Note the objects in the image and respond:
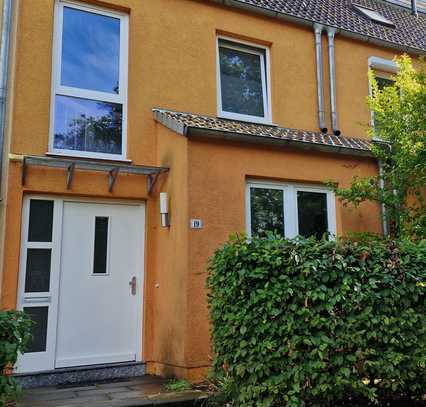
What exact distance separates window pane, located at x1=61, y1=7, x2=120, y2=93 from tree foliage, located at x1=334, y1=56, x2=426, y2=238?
12.8 ft

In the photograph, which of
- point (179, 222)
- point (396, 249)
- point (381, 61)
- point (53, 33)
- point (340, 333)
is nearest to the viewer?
point (340, 333)

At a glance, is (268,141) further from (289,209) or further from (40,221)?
(40,221)

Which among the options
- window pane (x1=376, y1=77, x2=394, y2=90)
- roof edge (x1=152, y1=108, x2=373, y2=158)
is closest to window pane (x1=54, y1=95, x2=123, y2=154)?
roof edge (x1=152, y1=108, x2=373, y2=158)

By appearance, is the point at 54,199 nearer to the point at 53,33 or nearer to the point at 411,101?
the point at 53,33

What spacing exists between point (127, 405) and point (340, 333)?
2269mm

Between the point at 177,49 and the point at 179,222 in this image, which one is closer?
the point at 179,222

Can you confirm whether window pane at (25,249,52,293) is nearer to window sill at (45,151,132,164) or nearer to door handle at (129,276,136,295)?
door handle at (129,276,136,295)

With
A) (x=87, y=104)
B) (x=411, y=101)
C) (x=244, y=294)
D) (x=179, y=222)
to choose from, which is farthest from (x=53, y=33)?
(x=411, y=101)

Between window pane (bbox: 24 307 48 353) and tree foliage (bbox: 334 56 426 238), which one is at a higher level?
tree foliage (bbox: 334 56 426 238)

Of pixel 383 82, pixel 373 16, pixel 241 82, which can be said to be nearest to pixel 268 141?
pixel 241 82

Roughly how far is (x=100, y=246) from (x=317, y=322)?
3.41m

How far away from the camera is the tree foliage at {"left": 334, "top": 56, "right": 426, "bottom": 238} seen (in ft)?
22.4

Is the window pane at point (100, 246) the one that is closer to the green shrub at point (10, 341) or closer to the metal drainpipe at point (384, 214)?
the green shrub at point (10, 341)

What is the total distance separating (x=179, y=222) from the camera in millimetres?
6168
